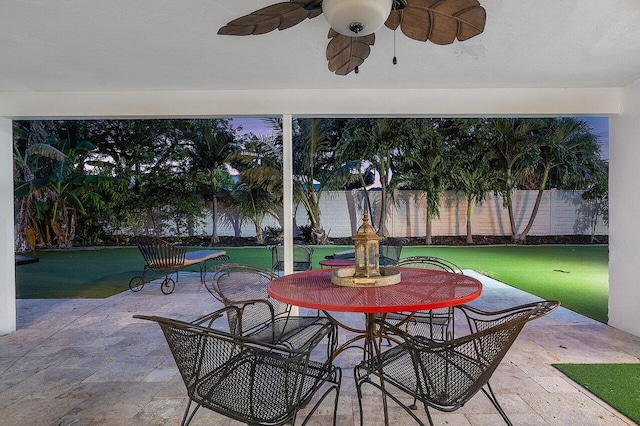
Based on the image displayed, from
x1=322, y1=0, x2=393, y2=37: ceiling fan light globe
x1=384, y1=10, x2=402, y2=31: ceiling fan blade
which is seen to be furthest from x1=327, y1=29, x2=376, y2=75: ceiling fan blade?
x1=322, y1=0, x2=393, y2=37: ceiling fan light globe

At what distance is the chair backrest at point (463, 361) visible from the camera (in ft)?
5.46

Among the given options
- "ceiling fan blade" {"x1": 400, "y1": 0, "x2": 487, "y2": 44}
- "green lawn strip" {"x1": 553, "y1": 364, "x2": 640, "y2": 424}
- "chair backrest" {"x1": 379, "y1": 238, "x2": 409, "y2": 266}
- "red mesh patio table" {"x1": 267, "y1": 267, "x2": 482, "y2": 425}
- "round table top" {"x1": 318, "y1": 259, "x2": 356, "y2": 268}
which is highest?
"ceiling fan blade" {"x1": 400, "y1": 0, "x2": 487, "y2": 44}

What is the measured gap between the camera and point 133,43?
2.86m

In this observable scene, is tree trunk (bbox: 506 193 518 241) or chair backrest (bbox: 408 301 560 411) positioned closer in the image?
chair backrest (bbox: 408 301 560 411)

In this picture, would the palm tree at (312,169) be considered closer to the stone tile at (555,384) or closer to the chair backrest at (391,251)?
the chair backrest at (391,251)

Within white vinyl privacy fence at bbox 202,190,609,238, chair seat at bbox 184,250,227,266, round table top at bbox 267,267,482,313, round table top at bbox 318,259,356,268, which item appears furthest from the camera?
white vinyl privacy fence at bbox 202,190,609,238

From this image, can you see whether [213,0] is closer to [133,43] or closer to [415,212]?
[133,43]

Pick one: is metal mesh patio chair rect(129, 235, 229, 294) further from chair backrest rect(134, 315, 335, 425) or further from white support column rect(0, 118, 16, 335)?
chair backrest rect(134, 315, 335, 425)

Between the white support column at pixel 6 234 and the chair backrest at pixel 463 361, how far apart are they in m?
4.43

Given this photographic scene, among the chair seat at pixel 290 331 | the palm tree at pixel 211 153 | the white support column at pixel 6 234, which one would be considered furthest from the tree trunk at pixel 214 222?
the chair seat at pixel 290 331

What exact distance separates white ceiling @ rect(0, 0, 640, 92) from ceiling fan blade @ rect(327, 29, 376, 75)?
588 mm

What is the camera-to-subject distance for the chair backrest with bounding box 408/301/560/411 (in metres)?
1.66

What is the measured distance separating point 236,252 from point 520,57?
8624 mm

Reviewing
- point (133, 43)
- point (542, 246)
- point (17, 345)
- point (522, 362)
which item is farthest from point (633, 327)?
point (542, 246)
